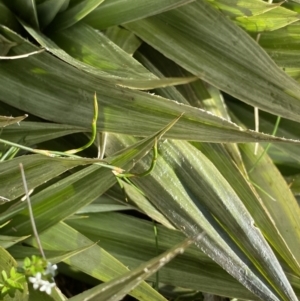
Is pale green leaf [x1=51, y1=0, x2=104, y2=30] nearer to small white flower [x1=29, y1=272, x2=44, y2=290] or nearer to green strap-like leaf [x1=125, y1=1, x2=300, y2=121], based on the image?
green strap-like leaf [x1=125, y1=1, x2=300, y2=121]

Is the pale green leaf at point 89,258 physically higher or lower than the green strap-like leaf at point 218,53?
lower

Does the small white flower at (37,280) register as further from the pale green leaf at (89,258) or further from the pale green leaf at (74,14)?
the pale green leaf at (74,14)

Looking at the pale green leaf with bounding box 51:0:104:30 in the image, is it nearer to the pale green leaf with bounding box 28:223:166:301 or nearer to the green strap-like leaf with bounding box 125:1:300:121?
the green strap-like leaf with bounding box 125:1:300:121

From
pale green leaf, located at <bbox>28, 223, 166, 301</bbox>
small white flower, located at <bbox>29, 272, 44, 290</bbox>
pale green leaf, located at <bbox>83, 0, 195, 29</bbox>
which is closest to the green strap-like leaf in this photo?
pale green leaf, located at <bbox>83, 0, 195, 29</bbox>

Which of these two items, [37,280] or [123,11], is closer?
[37,280]

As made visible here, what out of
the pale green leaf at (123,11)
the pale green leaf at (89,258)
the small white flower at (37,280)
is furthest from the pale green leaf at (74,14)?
the small white flower at (37,280)

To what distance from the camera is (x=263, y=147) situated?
0.99m

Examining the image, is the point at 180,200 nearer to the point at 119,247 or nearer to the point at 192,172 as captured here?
the point at 192,172

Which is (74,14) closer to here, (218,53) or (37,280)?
(218,53)

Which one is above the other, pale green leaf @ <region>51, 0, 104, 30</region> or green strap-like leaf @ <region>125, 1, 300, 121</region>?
green strap-like leaf @ <region>125, 1, 300, 121</region>

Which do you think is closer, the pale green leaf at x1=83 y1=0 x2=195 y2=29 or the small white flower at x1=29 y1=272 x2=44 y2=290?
the small white flower at x1=29 y1=272 x2=44 y2=290

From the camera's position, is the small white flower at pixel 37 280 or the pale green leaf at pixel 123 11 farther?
the pale green leaf at pixel 123 11

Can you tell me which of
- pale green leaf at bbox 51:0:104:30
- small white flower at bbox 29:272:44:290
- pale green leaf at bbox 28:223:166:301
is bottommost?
pale green leaf at bbox 28:223:166:301

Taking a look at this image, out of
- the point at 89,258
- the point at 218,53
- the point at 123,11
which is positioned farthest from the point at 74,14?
the point at 89,258
